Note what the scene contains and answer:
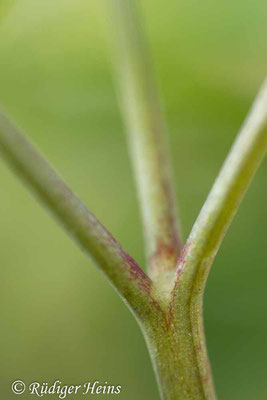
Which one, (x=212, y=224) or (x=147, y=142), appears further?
(x=147, y=142)

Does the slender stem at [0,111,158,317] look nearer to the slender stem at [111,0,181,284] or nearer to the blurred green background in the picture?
the slender stem at [111,0,181,284]

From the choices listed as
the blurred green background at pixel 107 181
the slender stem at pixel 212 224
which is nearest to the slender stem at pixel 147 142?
the slender stem at pixel 212 224

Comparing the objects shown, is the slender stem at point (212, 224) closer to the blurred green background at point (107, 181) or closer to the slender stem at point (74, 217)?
the slender stem at point (74, 217)

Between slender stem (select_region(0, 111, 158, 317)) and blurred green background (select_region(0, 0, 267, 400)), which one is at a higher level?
blurred green background (select_region(0, 0, 267, 400))

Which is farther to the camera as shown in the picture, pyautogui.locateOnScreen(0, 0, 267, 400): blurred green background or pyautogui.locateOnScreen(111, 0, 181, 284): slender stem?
pyautogui.locateOnScreen(0, 0, 267, 400): blurred green background

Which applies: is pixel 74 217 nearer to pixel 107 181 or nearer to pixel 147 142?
pixel 147 142

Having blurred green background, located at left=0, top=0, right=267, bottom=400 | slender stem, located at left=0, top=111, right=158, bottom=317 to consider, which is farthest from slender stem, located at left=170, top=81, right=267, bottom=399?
blurred green background, located at left=0, top=0, right=267, bottom=400

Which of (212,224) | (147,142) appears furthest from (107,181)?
(212,224)
